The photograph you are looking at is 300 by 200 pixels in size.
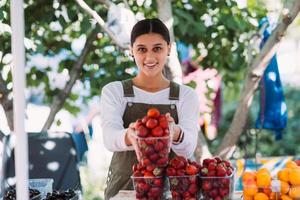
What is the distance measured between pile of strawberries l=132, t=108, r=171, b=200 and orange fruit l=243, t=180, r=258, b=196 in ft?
1.11

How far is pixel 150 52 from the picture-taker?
8.51 ft

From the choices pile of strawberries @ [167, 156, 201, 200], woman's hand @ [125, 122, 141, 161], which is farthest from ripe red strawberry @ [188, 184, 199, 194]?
woman's hand @ [125, 122, 141, 161]

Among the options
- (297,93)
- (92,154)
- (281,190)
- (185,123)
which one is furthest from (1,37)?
(297,93)

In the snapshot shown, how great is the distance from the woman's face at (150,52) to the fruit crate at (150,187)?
64 centimetres

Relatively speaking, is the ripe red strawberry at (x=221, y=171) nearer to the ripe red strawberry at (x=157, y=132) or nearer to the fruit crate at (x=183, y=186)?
the fruit crate at (x=183, y=186)

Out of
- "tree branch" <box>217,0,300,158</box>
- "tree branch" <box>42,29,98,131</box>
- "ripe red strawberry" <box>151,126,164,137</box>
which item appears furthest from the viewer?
"tree branch" <box>42,29,98,131</box>

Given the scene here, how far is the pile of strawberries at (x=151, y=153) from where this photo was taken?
2084 mm

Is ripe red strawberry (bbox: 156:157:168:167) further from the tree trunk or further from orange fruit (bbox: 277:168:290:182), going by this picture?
the tree trunk

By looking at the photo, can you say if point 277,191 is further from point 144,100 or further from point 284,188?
point 144,100

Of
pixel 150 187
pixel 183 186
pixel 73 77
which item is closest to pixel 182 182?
pixel 183 186

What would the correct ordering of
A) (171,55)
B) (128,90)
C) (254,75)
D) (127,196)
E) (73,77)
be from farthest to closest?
(73,77) < (254,75) < (171,55) < (128,90) < (127,196)

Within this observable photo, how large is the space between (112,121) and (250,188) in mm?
665

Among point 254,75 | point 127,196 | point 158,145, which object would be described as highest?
point 254,75

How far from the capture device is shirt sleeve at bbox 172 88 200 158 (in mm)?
2456
